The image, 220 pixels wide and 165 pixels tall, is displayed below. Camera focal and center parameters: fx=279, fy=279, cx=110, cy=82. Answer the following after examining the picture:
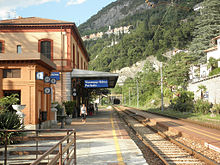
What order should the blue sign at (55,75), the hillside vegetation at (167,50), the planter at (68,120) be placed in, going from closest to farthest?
the planter at (68,120) → the blue sign at (55,75) → the hillside vegetation at (167,50)

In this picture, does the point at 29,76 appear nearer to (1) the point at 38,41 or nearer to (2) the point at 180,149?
(2) the point at 180,149

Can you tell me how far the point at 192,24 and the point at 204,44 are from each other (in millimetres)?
61071

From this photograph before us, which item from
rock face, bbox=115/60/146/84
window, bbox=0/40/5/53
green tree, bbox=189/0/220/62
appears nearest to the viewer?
window, bbox=0/40/5/53

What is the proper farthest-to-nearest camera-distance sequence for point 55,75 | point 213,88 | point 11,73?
point 213,88 → point 55,75 → point 11,73

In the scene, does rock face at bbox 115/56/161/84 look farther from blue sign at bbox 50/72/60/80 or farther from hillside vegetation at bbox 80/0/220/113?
blue sign at bbox 50/72/60/80

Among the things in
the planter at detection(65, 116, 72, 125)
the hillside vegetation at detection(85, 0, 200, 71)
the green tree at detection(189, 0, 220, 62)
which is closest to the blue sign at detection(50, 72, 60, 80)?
the planter at detection(65, 116, 72, 125)

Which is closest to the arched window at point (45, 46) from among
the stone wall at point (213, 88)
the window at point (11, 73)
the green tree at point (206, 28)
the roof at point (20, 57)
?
the window at point (11, 73)

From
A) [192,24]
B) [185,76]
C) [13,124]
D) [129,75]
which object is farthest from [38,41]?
[129,75]

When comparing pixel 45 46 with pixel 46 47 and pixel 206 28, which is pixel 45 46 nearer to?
pixel 46 47

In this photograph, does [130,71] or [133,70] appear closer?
Answer: [133,70]

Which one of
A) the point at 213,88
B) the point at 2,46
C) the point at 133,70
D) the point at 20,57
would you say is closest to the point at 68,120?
the point at 20,57

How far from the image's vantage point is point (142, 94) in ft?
262

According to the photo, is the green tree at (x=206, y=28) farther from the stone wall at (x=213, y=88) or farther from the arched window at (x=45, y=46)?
the arched window at (x=45, y=46)

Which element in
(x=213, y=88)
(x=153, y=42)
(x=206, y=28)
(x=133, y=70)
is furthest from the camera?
(x=133, y=70)
